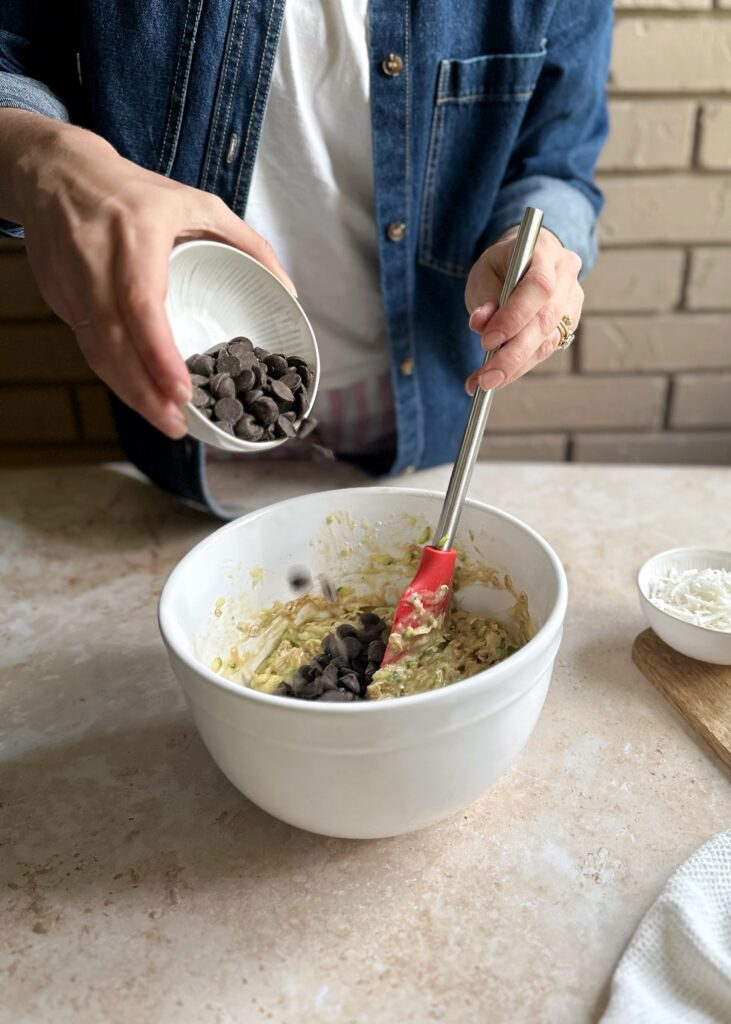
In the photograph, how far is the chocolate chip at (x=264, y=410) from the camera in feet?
2.17

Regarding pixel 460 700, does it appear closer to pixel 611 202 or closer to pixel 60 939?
pixel 60 939

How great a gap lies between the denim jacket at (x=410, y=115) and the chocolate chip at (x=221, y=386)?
0.34 meters

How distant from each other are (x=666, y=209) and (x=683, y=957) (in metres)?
1.16

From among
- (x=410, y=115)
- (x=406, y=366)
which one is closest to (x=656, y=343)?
(x=406, y=366)

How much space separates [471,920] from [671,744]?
23 cm

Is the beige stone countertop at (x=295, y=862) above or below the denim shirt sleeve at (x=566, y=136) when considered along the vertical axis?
below

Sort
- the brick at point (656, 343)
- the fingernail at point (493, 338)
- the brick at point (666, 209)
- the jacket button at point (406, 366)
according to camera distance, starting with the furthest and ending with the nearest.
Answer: the brick at point (656, 343)
the brick at point (666, 209)
the jacket button at point (406, 366)
the fingernail at point (493, 338)

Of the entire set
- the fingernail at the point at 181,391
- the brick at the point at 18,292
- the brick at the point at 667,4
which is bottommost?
the brick at the point at 18,292

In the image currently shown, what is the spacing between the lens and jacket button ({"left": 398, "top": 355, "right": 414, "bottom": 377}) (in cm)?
109

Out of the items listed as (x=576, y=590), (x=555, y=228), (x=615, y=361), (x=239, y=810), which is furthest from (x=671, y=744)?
(x=615, y=361)

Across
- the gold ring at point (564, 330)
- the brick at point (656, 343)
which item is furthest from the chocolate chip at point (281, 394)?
the brick at point (656, 343)

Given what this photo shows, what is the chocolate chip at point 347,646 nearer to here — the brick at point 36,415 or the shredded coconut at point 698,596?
the shredded coconut at point 698,596

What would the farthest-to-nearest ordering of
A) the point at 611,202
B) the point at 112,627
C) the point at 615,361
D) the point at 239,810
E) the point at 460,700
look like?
the point at 615,361
the point at 611,202
the point at 112,627
the point at 239,810
the point at 460,700

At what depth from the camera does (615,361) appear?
150 centimetres
